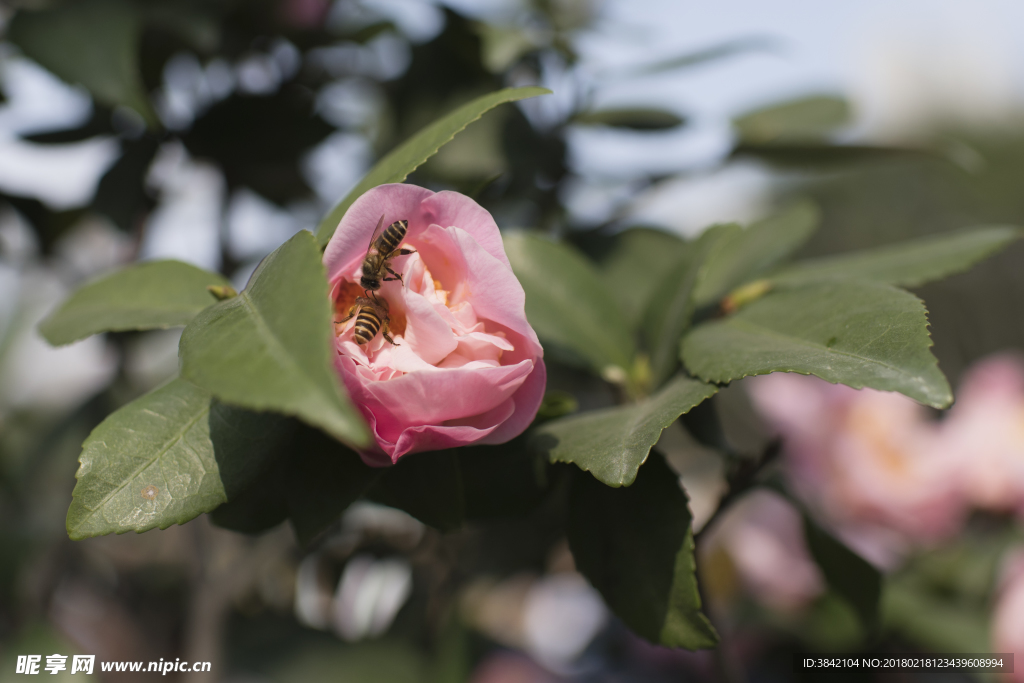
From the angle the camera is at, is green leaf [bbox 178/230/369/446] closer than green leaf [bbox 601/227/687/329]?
Yes

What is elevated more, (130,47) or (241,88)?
(130,47)

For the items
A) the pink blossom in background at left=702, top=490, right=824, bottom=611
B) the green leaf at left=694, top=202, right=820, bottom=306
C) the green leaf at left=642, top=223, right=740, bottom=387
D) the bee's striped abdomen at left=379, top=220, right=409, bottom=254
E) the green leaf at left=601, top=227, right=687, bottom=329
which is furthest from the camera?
the pink blossom in background at left=702, top=490, right=824, bottom=611

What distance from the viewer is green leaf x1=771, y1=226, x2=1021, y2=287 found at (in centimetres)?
51

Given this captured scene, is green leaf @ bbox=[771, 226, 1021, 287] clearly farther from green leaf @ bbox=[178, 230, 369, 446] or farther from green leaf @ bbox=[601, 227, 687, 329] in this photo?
green leaf @ bbox=[178, 230, 369, 446]

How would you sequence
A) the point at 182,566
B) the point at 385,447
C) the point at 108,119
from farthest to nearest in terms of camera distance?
the point at 182,566 → the point at 108,119 → the point at 385,447

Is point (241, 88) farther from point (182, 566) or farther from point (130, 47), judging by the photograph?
point (182, 566)

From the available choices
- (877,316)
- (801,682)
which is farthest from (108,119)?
(801,682)

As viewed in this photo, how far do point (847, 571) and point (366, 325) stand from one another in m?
0.44

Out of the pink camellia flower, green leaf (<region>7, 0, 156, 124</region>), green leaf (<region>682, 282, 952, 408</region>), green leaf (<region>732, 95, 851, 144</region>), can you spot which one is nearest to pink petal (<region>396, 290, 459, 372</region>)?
the pink camellia flower

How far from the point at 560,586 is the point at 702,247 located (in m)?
0.98

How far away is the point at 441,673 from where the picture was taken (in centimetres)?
84

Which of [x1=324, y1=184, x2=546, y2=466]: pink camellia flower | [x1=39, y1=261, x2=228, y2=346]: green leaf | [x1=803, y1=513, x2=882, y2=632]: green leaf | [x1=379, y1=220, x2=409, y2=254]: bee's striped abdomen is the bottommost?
[x1=803, y1=513, x2=882, y2=632]: green leaf

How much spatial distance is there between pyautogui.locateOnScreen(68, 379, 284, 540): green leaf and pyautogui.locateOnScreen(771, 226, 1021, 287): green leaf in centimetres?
39

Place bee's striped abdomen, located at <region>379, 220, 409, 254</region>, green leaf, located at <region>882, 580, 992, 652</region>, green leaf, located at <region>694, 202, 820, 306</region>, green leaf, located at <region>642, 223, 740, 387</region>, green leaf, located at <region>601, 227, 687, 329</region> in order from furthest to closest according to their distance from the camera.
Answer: green leaf, located at <region>882, 580, 992, 652</region> → green leaf, located at <region>601, 227, 687, 329</region> → green leaf, located at <region>694, 202, 820, 306</region> → green leaf, located at <region>642, 223, 740, 387</region> → bee's striped abdomen, located at <region>379, 220, 409, 254</region>
